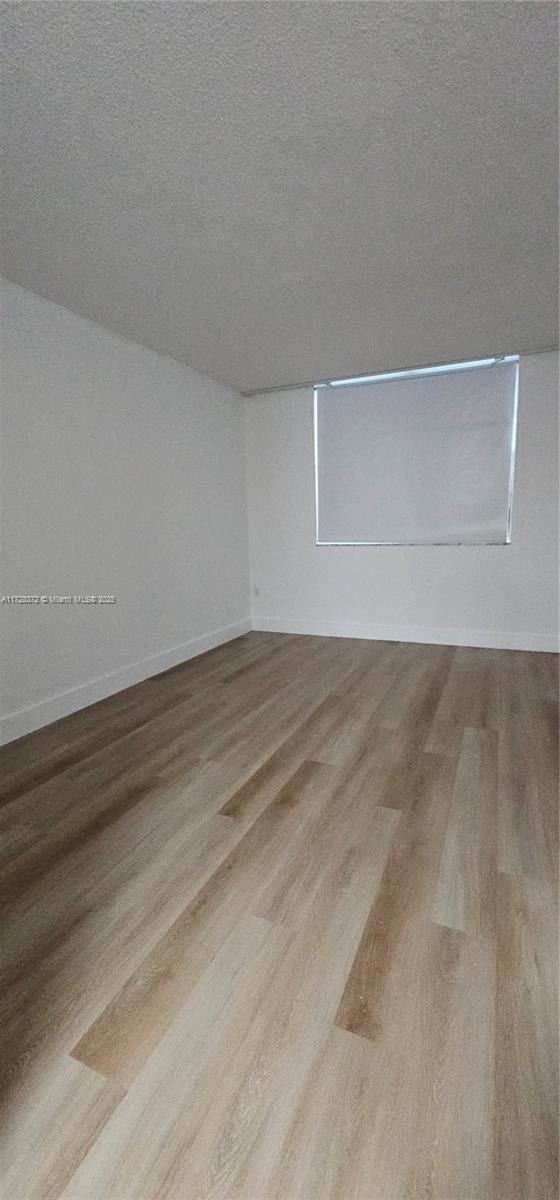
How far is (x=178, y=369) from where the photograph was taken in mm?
3832

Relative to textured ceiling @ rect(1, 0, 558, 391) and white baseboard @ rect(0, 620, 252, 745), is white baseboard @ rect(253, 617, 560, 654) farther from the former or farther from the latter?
textured ceiling @ rect(1, 0, 558, 391)

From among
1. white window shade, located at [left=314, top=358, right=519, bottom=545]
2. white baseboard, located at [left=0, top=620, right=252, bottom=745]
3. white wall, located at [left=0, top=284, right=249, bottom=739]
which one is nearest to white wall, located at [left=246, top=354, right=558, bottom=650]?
white window shade, located at [left=314, top=358, right=519, bottom=545]

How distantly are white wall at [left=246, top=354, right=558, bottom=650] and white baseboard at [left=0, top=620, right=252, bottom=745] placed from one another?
1.07m

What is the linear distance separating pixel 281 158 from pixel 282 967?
2629mm

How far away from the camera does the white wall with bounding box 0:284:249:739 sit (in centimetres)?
261

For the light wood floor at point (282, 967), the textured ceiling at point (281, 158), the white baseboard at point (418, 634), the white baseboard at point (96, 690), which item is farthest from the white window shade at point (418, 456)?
the light wood floor at point (282, 967)

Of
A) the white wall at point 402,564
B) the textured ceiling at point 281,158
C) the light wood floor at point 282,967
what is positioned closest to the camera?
the light wood floor at point 282,967

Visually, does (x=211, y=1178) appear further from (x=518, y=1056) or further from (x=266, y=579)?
(x=266, y=579)

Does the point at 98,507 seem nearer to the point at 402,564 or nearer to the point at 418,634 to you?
the point at 402,564

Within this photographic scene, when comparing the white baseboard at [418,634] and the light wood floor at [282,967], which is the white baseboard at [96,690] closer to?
the light wood floor at [282,967]

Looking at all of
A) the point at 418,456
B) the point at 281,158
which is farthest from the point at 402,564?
the point at 281,158

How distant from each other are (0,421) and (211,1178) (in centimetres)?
293

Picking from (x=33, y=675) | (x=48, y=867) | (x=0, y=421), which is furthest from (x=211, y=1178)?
(x=0, y=421)

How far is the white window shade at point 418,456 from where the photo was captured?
396cm
